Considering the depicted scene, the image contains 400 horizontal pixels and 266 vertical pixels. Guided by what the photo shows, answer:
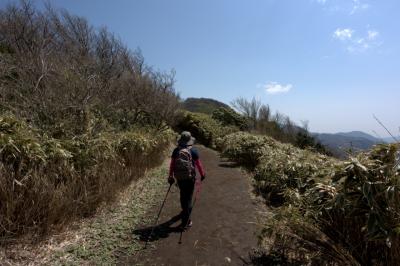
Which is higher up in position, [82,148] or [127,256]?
[82,148]

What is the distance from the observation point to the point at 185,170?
4.96 metres

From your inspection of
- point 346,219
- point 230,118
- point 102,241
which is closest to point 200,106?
point 230,118

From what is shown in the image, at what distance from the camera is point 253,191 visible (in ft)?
26.0

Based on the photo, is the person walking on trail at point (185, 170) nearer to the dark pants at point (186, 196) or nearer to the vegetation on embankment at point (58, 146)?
the dark pants at point (186, 196)

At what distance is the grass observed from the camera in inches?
152

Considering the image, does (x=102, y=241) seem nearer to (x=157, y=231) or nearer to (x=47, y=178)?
(x=157, y=231)

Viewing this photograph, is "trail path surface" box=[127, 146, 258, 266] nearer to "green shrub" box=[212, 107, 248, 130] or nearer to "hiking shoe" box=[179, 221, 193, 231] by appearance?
"hiking shoe" box=[179, 221, 193, 231]

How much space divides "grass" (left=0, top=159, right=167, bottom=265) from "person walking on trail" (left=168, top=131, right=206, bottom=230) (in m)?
0.82

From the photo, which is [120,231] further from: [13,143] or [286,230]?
[286,230]

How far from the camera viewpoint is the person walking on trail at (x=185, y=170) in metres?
4.97

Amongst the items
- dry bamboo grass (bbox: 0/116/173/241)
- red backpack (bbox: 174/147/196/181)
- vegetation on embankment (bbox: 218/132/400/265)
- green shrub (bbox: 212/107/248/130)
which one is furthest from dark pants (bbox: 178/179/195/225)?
green shrub (bbox: 212/107/248/130)

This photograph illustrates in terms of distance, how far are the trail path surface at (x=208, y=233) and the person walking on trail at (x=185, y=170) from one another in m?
0.37

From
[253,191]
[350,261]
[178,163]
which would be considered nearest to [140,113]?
[253,191]

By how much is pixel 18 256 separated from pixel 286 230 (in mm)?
3342
